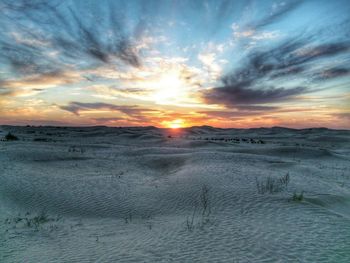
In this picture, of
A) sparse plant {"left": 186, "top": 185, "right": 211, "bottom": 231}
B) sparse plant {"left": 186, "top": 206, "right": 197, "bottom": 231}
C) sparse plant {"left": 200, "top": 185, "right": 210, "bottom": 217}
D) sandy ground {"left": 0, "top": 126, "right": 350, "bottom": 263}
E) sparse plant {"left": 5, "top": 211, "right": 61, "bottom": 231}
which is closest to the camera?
sandy ground {"left": 0, "top": 126, "right": 350, "bottom": 263}

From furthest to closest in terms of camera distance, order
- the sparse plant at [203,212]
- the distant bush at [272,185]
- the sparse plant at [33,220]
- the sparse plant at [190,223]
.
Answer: the distant bush at [272,185] < the sparse plant at [33,220] < the sparse plant at [203,212] < the sparse plant at [190,223]

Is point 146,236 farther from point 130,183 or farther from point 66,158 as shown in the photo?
point 66,158

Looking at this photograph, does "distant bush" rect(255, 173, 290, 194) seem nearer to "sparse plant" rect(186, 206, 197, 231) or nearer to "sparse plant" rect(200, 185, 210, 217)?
"sparse plant" rect(200, 185, 210, 217)

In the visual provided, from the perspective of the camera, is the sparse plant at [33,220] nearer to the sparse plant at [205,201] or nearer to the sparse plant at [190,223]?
the sparse plant at [190,223]

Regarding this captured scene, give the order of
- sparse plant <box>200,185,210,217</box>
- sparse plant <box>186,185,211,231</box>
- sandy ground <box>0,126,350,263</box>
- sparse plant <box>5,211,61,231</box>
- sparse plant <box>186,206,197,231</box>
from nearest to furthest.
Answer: sandy ground <box>0,126,350,263</box> < sparse plant <box>186,206,197,231</box> < sparse plant <box>186,185,211,231</box> < sparse plant <box>5,211,61,231</box> < sparse plant <box>200,185,210,217</box>

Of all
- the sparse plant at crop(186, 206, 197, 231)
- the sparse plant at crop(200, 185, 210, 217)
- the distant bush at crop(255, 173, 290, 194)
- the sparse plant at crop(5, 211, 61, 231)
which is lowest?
the sparse plant at crop(5, 211, 61, 231)

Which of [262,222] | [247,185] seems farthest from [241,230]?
[247,185]

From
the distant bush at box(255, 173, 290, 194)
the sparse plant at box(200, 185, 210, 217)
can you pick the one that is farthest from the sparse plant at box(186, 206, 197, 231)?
the distant bush at box(255, 173, 290, 194)

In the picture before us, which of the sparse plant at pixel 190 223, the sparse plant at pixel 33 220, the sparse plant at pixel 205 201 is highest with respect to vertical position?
the sparse plant at pixel 205 201

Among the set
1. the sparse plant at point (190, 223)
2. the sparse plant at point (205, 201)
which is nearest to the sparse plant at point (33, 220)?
the sparse plant at point (190, 223)

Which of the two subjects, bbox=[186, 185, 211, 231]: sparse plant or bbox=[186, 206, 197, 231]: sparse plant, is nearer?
bbox=[186, 206, 197, 231]: sparse plant

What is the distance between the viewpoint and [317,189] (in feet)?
36.9

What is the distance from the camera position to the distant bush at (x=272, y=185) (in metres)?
10.7

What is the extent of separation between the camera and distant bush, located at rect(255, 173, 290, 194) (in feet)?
35.2
